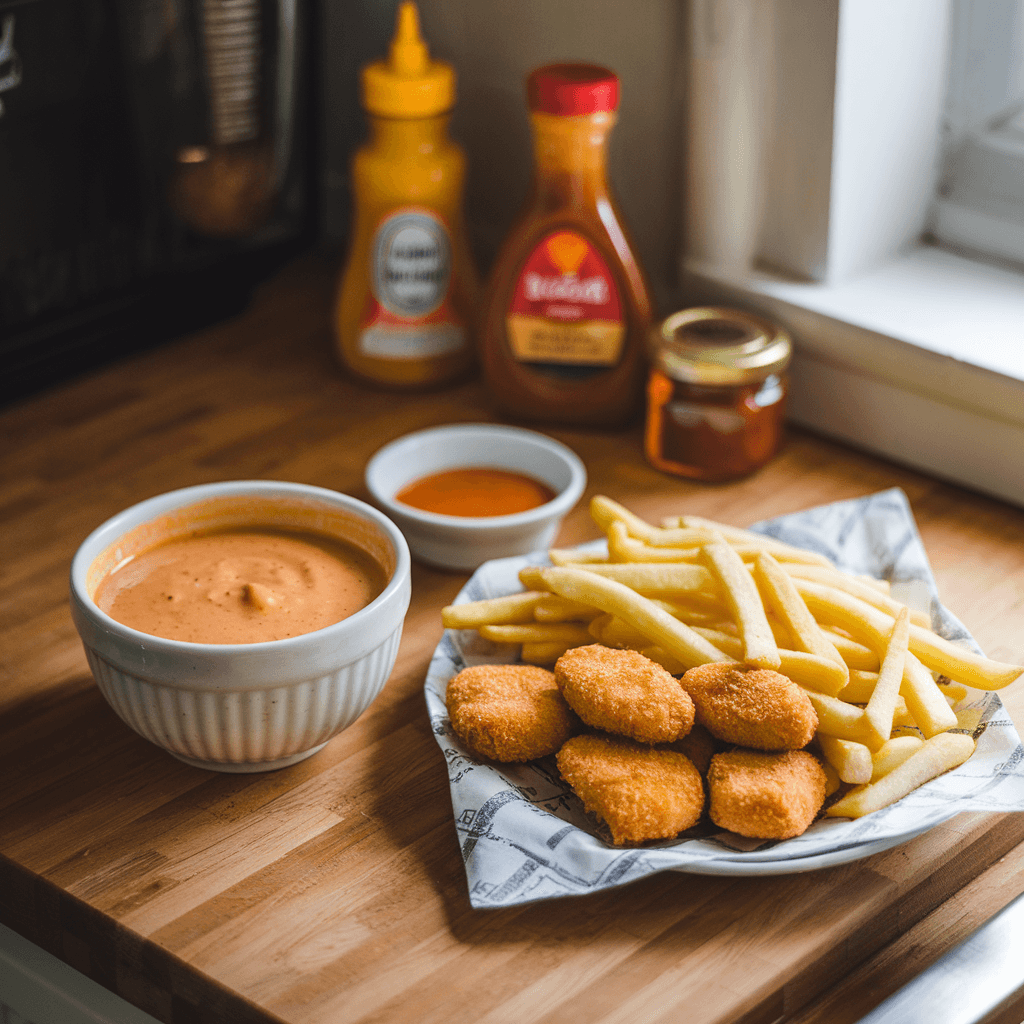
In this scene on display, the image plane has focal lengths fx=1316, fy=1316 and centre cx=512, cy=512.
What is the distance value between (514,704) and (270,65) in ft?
2.90

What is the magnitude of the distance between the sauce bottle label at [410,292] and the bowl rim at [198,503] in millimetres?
518

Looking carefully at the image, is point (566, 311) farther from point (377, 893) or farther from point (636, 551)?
point (377, 893)

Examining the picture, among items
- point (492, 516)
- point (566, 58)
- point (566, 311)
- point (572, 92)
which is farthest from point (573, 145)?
point (492, 516)

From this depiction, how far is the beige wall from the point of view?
152 cm

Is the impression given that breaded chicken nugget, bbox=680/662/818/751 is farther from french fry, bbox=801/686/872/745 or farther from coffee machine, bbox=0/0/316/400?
coffee machine, bbox=0/0/316/400

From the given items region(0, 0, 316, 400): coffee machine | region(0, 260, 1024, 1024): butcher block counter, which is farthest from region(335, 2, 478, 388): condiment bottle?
region(0, 260, 1024, 1024): butcher block counter

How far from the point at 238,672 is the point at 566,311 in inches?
26.9

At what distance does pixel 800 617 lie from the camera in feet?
3.18

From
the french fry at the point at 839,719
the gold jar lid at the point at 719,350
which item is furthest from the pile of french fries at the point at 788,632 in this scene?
the gold jar lid at the point at 719,350

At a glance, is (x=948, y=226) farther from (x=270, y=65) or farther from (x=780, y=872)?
(x=780, y=872)

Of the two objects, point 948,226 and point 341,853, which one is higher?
point 948,226

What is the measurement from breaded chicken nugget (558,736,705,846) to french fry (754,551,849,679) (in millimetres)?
131

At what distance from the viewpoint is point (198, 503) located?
1.03 m

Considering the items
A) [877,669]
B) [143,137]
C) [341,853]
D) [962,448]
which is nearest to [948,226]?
[962,448]
